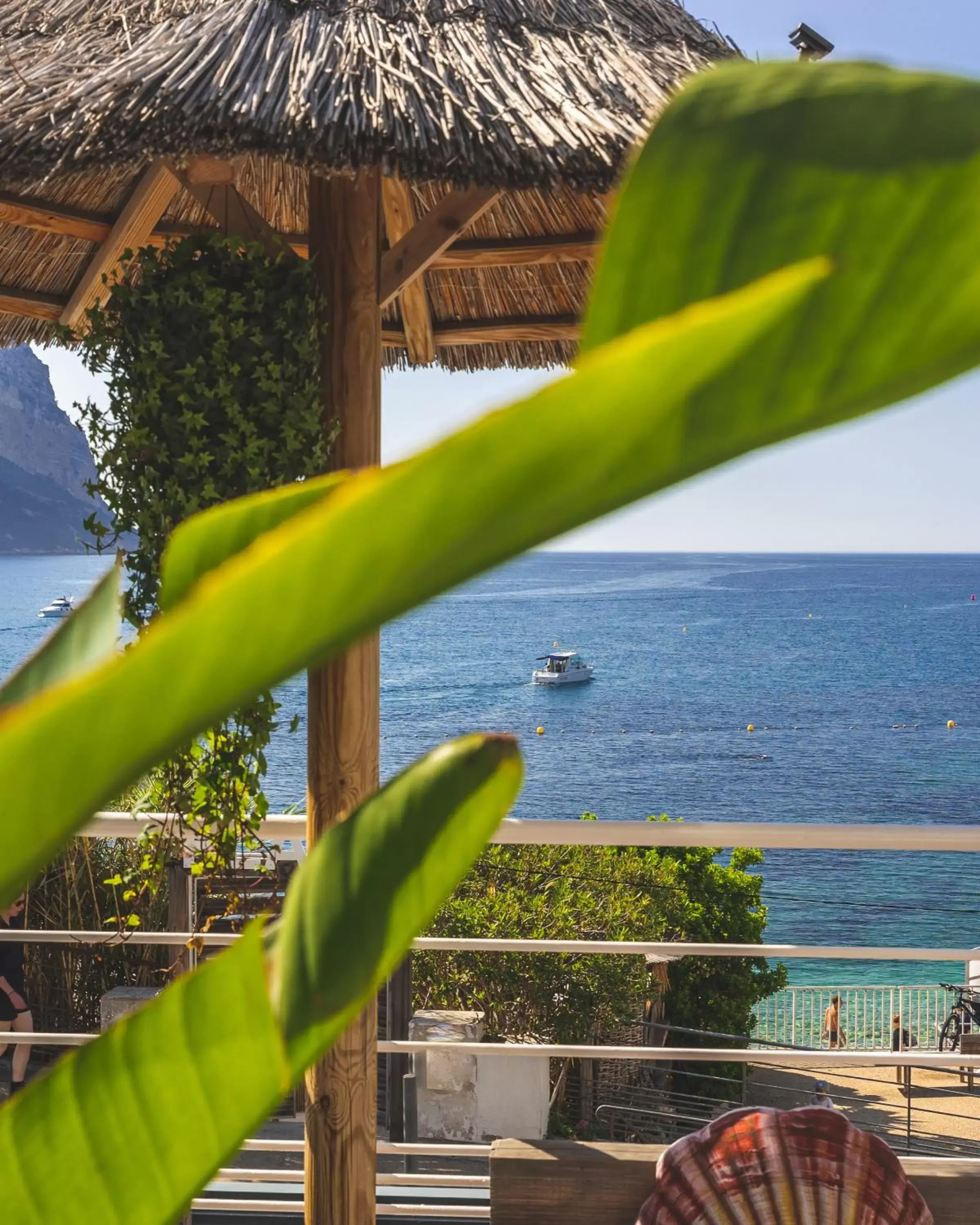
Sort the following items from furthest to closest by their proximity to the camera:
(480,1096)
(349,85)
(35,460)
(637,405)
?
1. (35,460)
2. (480,1096)
3. (349,85)
4. (637,405)

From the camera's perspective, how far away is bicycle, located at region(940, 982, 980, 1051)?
1759 centimetres

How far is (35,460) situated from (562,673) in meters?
26.0

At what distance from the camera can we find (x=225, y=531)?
210 mm

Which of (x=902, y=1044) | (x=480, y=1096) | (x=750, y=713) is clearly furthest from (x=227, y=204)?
(x=750, y=713)

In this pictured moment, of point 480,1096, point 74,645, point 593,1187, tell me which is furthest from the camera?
point 480,1096

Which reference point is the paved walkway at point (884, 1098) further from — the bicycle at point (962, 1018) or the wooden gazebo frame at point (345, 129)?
the wooden gazebo frame at point (345, 129)

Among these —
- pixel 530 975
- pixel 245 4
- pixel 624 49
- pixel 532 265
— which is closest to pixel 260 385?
pixel 245 4

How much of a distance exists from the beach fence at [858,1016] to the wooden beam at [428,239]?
21.3 m

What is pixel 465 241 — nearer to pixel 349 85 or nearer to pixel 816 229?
pixel 349 85

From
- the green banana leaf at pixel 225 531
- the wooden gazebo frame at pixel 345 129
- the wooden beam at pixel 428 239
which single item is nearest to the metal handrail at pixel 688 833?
the wooden gazebo frame at pixel 345 129

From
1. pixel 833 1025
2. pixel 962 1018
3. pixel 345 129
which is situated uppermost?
pixel 345 129

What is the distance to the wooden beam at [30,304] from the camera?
277cm

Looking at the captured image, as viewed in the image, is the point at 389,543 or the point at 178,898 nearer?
the point at 389,543

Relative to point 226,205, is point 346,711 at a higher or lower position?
lower
